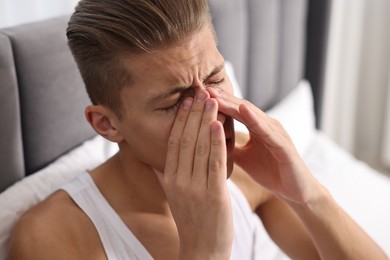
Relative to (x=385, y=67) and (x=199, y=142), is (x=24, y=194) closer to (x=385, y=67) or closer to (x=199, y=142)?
(x=199, y=142)

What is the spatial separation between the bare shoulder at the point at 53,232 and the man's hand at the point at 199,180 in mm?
197

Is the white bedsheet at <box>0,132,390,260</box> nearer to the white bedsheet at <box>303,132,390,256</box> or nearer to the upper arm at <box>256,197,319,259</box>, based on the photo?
the white bedsheet at <box>303,132,390,256</box>

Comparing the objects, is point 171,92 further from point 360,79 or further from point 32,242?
point 360,79

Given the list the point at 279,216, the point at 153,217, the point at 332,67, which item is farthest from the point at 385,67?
the point at 153,217

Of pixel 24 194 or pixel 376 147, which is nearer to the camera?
pixel 24 194

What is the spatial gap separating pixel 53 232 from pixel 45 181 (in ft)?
0.72

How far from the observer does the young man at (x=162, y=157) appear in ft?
3.33

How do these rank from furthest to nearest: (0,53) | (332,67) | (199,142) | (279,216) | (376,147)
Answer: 1. (376,147)
2. (332,67)
3. (279,216)
4. (0,53)
5. (199,142)

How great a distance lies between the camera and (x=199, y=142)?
100 cm

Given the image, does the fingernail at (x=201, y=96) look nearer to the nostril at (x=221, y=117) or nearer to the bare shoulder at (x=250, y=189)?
the nostril at (x=221, y=117)

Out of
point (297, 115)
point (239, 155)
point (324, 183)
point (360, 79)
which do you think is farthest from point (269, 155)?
point (360, 79)

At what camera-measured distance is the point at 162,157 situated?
1122 mm

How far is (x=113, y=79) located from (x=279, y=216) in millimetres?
556

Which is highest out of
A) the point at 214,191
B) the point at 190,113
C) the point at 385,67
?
the point at 190,113
